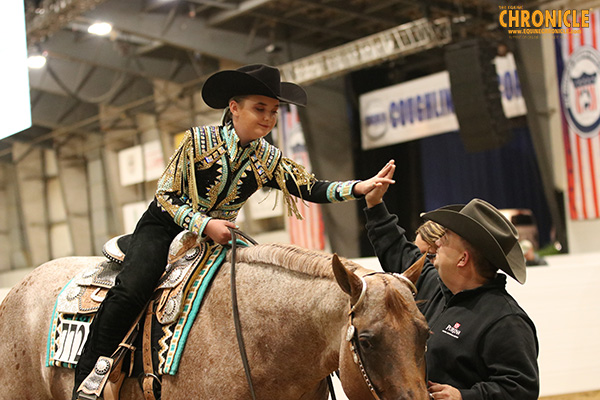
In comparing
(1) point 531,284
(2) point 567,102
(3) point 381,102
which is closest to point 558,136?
(2) point 567,102

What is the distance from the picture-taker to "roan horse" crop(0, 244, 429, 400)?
1.55 m

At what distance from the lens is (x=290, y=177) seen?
2381 millimetres

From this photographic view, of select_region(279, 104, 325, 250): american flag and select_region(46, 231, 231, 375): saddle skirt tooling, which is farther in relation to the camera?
select_region(279, 104, 325, 250): american flag

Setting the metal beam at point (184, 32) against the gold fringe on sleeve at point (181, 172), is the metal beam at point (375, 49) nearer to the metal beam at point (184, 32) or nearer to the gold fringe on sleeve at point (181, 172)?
the metal beam at point (184, 32)

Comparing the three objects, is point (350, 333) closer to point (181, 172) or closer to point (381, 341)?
point (381, 341)

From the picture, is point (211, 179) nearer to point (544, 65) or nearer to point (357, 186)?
point (357, 186)

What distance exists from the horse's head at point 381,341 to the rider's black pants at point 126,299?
2.69 feet

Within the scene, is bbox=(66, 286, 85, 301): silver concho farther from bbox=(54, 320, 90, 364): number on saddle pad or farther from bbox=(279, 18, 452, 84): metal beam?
bbox=(279, 18, 452, 84): metal beam

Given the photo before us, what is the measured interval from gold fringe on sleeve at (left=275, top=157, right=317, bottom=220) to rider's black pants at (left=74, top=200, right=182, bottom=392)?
1.52 ft

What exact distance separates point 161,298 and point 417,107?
1012 centimetres

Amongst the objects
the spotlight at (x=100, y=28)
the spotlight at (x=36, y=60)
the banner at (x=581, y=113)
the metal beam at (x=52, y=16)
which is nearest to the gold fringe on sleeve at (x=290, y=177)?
the metal beam at (x=52, y=16)

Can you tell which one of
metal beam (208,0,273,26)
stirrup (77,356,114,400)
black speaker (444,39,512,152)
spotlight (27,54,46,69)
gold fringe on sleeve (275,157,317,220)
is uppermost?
metal beam (208,0,273,26)

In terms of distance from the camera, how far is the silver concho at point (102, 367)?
209cm

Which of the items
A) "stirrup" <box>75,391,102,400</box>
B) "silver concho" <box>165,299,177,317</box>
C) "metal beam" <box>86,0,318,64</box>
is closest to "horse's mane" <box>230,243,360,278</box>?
"silver concho" <box>165,299,177,317</box>
